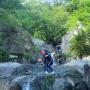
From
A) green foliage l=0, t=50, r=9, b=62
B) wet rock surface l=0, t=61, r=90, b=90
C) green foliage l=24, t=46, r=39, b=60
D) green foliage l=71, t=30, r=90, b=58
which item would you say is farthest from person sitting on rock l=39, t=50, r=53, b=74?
green foliage l=71, t=30, r=90, b=58

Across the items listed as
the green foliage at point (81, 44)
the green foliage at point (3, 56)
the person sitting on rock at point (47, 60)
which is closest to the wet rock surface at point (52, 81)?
the person sitting on rock at point (47, 60)

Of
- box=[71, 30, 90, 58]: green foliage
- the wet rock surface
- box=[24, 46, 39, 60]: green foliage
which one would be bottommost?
the wet rock surface

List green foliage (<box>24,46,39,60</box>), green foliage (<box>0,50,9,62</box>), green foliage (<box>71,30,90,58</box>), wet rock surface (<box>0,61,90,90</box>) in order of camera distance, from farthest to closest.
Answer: green foliage (<box>71,30,90,58</box>), green foliage (<box>24,46,39,60</box>), green foliage (<box>0,50,9,62</box>), wet rock surface (<box>0,61,90,90</box>)

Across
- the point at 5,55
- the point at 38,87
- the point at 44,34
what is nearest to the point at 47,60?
the point at 38,87

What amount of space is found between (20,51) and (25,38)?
2134mm

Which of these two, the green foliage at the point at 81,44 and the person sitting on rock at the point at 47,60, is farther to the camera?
the green foliage at the point at 81,44

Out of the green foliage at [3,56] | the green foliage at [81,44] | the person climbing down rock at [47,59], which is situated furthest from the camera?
the green foliage at [81,44]

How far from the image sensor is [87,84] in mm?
17047

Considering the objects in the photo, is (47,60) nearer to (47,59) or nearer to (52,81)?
(47,59)

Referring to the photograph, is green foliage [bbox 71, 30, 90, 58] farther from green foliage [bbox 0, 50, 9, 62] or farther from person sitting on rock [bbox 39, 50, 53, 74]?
person sitting on rock [bbox 39, 50, 53, 74]

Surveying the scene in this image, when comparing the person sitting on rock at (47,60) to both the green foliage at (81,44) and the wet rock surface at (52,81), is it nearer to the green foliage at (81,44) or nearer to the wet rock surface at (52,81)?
the wet rock surface at (52,81)

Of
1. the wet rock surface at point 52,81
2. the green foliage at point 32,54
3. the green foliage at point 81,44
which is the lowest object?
the wet rock surface at point 52,81

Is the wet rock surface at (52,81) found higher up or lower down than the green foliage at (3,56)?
lower down

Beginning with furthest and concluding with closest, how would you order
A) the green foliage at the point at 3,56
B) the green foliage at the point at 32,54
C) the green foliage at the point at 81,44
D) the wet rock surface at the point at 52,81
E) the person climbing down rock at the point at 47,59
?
the green foliage at the point at 81,44
the green foliage at the point at 32,54
the green foliage at the point at 3,56
the person climbing down rock at the point at 47,59
the wet rock surface at the point at 52,81
